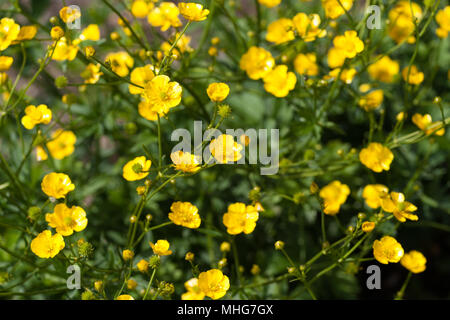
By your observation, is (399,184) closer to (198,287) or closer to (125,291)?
(198,287)

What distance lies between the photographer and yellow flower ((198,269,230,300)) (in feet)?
5.76

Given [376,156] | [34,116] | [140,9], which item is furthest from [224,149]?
[140,9]

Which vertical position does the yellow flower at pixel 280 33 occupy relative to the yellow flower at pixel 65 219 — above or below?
above

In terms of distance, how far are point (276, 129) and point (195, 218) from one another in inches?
34.1

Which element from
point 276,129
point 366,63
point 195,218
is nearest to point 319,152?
point 276,129

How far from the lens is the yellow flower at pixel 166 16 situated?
2035 mm

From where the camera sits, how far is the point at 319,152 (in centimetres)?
244

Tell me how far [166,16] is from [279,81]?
23.8 inches

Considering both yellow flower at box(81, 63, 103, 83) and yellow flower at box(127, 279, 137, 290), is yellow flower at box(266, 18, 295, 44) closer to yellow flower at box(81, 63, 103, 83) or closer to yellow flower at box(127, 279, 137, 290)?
yellow flower at box(81, 63, 103, 83)

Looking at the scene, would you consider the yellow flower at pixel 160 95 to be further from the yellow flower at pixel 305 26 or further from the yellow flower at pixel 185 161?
the yellow flower at pixel 305 26

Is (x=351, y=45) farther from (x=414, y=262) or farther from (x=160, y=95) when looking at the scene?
(x=414, y=262)

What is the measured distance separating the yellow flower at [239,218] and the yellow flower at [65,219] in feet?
2.00

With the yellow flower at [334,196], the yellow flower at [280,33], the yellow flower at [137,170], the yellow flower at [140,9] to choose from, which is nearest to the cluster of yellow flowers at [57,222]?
the yellow flower at [137,170]
